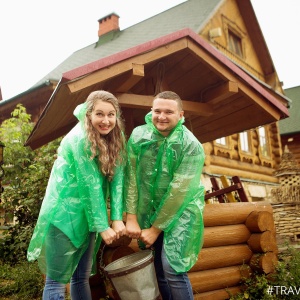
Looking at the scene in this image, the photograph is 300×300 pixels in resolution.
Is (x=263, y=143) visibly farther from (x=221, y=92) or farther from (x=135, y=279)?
(x=135, y=279)

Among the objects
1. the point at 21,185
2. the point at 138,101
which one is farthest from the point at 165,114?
the point at 21,185

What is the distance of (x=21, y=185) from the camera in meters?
8.16

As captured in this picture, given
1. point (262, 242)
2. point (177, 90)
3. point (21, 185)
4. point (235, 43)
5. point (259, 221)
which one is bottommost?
point (262, 242)

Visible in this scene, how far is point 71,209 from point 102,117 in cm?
69

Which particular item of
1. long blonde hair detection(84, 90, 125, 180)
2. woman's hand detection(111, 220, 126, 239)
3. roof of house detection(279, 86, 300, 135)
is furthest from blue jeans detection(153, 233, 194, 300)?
roof of house detection(279, 86, 300, 135)

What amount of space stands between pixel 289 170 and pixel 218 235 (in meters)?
7.32

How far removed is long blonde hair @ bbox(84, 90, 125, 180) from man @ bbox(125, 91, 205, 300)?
198 mm

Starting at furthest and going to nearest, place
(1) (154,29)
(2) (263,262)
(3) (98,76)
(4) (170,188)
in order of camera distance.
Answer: (1) (154,29), (2) (263,262), (3) (98,76), (4) (170,188)

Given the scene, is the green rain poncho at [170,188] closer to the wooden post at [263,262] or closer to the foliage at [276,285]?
the foliage at [276,285]

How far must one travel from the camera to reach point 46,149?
784 centimetres

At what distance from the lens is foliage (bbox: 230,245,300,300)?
14.4ft

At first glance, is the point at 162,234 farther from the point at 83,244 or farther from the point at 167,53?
the point at 167,53

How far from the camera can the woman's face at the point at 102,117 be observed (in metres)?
2.65

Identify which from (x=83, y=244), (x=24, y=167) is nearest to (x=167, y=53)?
(x=83, y=244)
